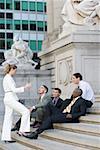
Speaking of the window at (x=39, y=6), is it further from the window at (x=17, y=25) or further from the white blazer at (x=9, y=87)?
the white blazer at (x=9, y=87)

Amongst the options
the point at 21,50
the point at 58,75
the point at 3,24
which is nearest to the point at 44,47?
the point at 21,50

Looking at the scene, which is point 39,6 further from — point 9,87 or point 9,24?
point 9,87

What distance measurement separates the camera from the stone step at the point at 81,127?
8.66 metres

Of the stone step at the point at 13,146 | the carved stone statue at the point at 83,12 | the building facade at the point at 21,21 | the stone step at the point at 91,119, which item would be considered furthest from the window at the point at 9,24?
the stone step at the point at 13,146

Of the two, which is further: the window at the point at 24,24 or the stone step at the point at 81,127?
the window at the point at 24,24

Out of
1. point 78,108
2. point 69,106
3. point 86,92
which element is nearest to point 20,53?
point 86,92

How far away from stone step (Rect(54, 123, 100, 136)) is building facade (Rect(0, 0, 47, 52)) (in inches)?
2117

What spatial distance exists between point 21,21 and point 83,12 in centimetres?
4753

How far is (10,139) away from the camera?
9969mm

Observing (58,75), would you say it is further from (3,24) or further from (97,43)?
(3,24)

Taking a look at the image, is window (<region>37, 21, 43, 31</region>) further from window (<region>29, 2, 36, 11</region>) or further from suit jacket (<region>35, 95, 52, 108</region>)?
suit jacket (<region>35, 95, 52, 108</region>)

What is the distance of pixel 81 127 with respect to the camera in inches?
364

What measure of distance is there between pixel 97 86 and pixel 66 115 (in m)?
6.41

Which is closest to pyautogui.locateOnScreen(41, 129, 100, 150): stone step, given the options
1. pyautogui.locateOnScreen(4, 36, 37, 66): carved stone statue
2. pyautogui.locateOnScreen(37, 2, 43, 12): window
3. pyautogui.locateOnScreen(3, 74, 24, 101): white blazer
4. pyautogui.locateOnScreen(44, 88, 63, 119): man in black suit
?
pyautogui.locateOnScreen(44, 88, 63, 119): man in black suit
